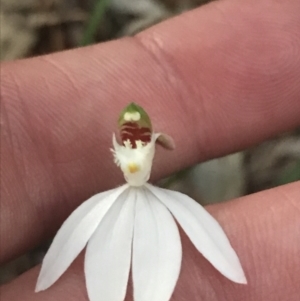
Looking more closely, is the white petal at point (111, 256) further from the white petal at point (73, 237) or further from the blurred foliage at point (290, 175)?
the blurred foliage at point (290, 175)

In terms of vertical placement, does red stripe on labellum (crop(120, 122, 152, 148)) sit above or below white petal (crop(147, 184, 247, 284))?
above

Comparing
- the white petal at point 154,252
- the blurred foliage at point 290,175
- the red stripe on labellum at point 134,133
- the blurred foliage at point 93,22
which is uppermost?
the blurred foliage at point 93,22

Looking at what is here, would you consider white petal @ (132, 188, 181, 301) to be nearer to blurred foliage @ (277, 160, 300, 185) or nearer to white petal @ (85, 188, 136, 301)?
white petal @ (85, 188, 136, 301)

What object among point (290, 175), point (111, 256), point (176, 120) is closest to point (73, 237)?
point (111, 256)

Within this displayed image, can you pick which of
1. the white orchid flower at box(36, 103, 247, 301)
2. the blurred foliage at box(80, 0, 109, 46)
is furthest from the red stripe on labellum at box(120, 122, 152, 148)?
the blurred foliage at box(80, 0, 109, 46)

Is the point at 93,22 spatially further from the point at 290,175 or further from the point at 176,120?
the point at 290,175

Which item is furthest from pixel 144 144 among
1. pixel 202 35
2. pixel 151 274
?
pixel 202 35

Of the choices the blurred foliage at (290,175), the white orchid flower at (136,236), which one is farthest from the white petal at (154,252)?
the blurred foliage at (290,175)
